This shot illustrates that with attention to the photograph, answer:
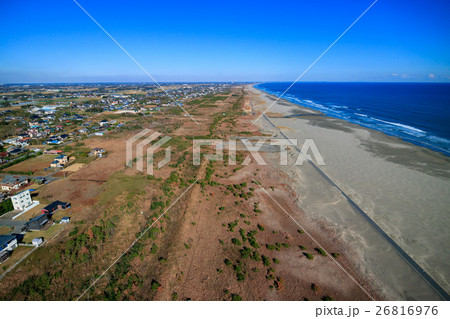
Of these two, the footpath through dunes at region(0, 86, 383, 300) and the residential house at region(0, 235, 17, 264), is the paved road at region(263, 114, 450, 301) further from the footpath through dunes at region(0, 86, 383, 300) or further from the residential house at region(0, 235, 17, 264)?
the residential house at region(0, 235, 17, 264)

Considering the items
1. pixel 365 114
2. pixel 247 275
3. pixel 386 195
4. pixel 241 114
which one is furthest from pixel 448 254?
pixel 365 114

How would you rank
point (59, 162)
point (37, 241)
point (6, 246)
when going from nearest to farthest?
point (6, 246) < point (37, 241) < point (59, 162)

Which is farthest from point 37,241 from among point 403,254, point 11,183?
point 403,254

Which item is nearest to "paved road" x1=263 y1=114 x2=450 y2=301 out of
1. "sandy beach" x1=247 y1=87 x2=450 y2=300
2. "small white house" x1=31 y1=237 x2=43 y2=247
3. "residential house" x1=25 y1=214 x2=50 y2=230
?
"sandy beach" x1=247 y1=87 x2=450 y2=300

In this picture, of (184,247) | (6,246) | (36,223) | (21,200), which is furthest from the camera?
(21,200)

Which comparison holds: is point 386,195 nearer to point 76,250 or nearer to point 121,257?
point 121,257

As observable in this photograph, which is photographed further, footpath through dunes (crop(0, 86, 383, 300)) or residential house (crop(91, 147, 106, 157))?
residential house (crop(91, 147, 106, 157))

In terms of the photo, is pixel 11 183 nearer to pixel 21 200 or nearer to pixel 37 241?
pixel 21 200

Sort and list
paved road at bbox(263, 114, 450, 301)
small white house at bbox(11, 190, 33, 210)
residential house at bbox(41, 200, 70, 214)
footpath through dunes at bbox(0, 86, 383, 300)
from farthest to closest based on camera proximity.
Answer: small white house at bbox(11, 190, 33, 210) → residential house at bbox(41, 200, 70, 214) → paved road at bbox(263, 114, 450, 301) → footpath through dunes at bbox(0, 86, 383, 300)
